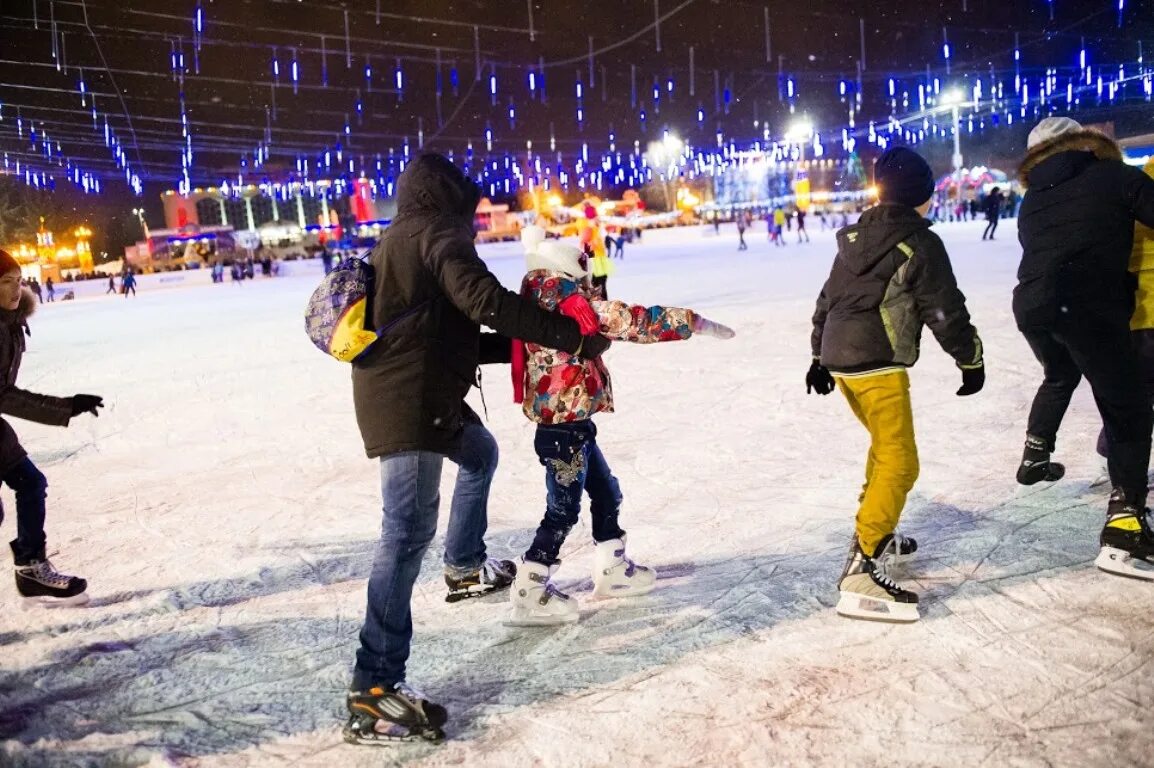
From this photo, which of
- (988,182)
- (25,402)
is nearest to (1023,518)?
(25,402)

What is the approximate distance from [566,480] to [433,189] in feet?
3.40

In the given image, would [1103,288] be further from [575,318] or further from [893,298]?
[575,318]

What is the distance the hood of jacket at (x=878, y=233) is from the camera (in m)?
2.67

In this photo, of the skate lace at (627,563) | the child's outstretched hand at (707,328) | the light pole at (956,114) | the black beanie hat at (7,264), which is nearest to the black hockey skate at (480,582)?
the skate lace at (627,563)

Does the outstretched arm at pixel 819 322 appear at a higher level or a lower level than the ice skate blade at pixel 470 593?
higher

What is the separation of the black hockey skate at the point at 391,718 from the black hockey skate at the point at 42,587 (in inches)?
64.8

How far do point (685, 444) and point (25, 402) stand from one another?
3.15 meters

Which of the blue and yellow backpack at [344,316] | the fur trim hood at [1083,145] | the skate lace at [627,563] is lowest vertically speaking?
the skate lace at [627,563]

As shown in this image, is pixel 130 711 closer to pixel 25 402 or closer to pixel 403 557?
pixel 403 557

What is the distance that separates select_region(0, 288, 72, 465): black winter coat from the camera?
3035 millimetres

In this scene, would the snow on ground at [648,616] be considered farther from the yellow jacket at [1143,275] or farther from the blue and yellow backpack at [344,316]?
the blue and yellow backpack at [344,316]

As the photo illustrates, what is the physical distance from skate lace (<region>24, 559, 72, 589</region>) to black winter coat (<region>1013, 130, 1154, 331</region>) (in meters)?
3.69

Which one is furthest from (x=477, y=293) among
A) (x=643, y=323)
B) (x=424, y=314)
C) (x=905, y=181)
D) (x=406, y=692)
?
(x=905, y=181)

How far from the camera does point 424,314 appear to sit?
7.37ft
